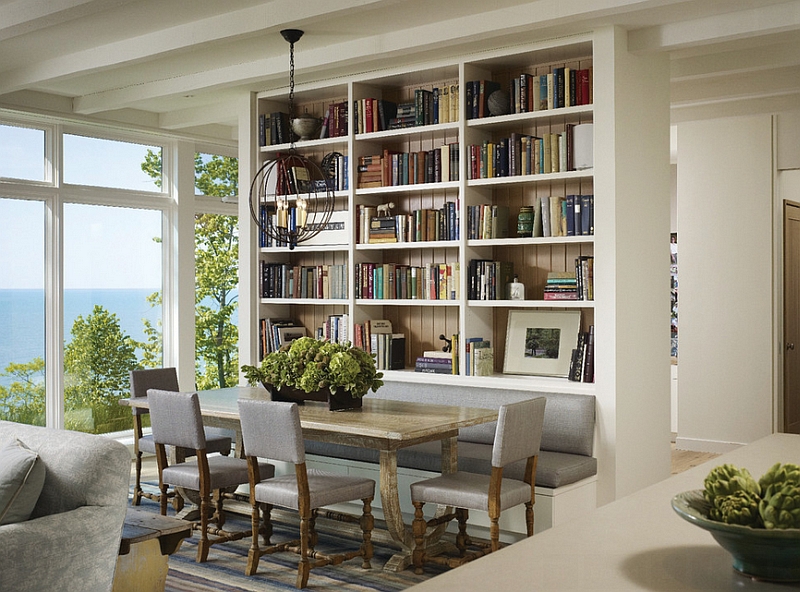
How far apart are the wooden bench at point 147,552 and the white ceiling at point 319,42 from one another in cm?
238

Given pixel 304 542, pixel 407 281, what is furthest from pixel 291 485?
pixel 407 281

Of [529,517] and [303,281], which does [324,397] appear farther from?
[303,281]

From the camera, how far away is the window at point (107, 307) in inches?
278

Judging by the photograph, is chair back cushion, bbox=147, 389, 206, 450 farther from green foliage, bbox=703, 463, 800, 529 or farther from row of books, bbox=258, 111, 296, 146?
green foliage, bbox=703, 463, 800, 529

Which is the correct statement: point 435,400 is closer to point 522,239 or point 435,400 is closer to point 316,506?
point 522,239

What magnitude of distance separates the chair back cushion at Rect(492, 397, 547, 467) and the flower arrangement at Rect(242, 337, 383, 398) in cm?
77

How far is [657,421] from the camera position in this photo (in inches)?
207

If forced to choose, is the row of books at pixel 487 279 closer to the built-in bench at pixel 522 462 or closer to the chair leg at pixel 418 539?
the built-in bench at pixel 522 462

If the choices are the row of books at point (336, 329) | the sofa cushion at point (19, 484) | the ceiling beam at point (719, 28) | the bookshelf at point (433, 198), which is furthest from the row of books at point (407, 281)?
the sofa cushion at point (19, 484)

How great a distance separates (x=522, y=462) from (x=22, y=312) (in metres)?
4.08

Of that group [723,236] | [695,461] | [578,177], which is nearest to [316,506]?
[578,177]

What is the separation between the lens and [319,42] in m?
5.34

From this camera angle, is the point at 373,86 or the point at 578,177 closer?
the point at 578,177

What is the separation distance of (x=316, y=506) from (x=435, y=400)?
1.41 m
